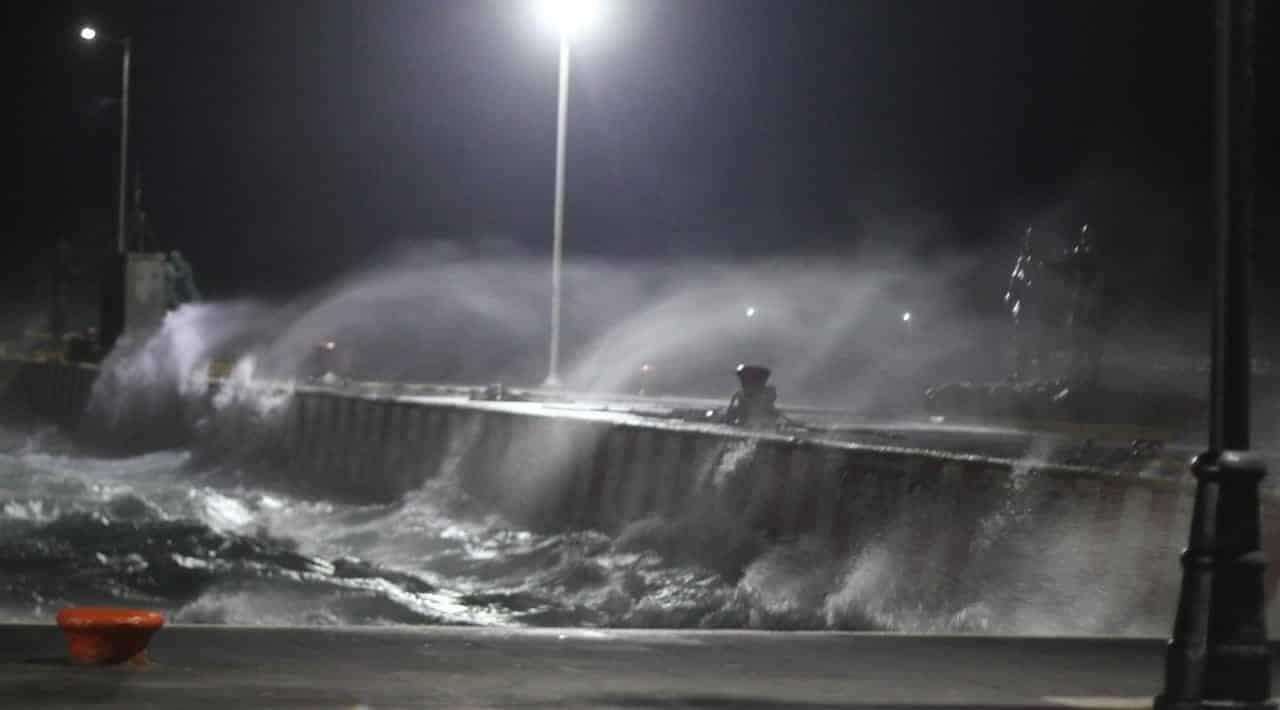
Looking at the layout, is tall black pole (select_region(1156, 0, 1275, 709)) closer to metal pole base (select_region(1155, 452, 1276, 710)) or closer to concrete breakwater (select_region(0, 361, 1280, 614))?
metal pole base (select_region(1155, 452, 1276, 710))

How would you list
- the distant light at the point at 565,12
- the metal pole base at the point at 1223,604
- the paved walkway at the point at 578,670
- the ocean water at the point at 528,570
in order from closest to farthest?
the metal pole base at the point at 1223,604 → the paved walkway at the point at 578,670 → the ocean water at the point at 528,570 → the distant light at the point at 565,12

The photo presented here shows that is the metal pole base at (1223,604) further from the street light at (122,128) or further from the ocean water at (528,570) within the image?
the street light at (122,128)

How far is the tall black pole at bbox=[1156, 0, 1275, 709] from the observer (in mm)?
8828

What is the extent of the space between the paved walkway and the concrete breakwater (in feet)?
9.58

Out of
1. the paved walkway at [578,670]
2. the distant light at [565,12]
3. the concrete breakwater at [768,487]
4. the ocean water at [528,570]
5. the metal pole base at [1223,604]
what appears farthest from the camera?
the distant light at [565,12]

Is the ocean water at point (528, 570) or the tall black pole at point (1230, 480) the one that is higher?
the tall black pole at point (1230, 480)

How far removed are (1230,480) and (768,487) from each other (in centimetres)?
1260

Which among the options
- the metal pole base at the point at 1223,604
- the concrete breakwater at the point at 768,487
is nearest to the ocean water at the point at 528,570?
the concrete breakwater at the point at 768,487

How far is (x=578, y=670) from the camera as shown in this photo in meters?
10.3

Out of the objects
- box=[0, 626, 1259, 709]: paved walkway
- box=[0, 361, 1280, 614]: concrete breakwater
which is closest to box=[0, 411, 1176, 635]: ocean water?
box=[0, 361, 1280, 614]: concrete breakwater

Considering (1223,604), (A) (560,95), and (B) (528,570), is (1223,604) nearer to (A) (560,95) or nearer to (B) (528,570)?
(B) (528,570)

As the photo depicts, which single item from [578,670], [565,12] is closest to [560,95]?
[565,12]

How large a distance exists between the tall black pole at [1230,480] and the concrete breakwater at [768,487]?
16.2ft

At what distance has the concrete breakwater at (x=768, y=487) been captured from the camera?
50.6ft
